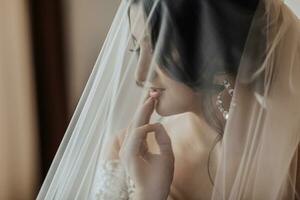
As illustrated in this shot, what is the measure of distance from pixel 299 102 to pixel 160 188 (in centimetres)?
24

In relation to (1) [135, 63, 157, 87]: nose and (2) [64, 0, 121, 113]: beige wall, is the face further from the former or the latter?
(2) [64, 0, 121, 113]: beige wall

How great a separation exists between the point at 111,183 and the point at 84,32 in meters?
0.73

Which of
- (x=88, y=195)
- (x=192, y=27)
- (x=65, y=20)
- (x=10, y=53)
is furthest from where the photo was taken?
(x=65, y=20)

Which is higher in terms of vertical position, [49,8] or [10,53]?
[49,8]

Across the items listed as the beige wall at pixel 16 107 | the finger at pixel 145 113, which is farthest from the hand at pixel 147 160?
the beige wall at pixel 16 107

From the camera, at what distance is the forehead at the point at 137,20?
0.68m

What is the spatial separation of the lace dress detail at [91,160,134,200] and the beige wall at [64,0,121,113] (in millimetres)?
686

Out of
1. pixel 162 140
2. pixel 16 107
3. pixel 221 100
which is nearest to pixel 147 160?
pixel 162 140

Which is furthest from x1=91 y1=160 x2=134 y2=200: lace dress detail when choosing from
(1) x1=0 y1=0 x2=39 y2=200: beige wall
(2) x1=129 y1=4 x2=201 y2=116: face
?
(1) x1=0 y1=0 x2=39 y2=200: beige wall

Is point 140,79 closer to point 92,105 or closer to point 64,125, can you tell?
point 92,105

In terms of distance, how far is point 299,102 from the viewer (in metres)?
0.70

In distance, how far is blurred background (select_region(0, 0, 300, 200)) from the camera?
129 centimetres

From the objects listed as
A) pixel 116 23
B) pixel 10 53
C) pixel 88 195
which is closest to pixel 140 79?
pixel 116 23

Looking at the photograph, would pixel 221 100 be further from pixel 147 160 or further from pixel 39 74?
pixel 39 74
